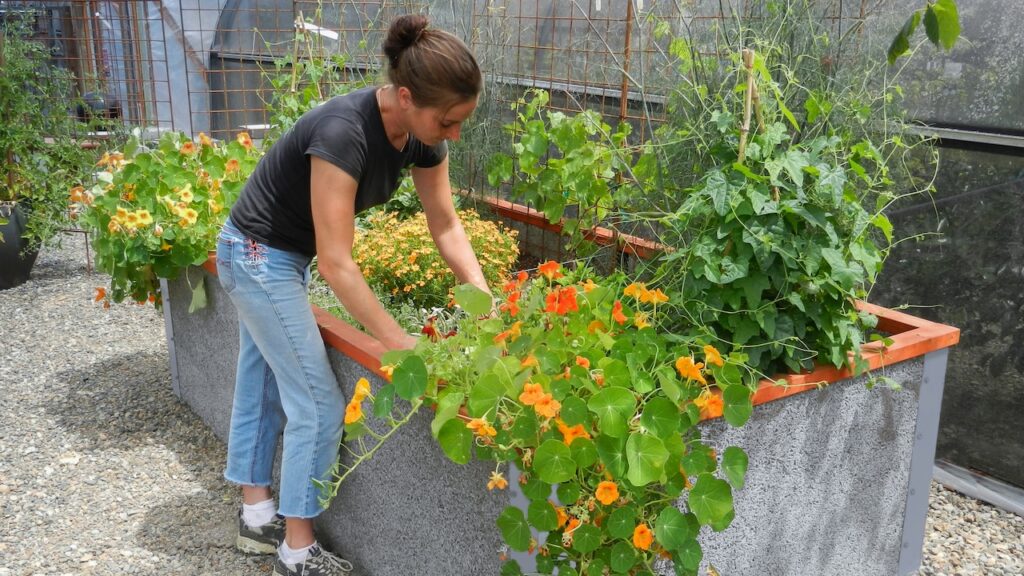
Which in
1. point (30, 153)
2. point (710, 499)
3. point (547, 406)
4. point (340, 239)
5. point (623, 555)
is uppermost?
point (340, 239)

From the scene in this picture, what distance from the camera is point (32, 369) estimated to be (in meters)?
3.94

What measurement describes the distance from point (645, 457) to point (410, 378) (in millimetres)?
490

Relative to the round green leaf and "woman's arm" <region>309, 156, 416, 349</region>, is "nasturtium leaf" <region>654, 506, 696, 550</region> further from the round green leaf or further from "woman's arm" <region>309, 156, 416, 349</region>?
"woman's arm" <region>309, 156, 416, 349</region>

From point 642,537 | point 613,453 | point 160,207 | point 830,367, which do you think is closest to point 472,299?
point 613,453

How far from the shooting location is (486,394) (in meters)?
1.72

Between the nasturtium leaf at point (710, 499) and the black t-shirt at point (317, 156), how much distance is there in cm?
98

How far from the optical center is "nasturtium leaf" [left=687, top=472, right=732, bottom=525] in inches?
68.2

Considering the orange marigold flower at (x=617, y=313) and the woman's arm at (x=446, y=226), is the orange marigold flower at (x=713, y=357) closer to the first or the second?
the orange marigold flower at (x=617, y=313)

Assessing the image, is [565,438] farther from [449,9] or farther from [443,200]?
[449,9]

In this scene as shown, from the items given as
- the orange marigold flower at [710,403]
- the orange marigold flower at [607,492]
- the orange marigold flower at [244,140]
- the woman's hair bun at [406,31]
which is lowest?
the orange marigold flower at [607,492]

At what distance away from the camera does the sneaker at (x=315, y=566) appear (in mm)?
2367

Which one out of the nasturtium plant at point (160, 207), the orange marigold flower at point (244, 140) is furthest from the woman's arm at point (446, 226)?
the orange marigold flower at point (244, 140)

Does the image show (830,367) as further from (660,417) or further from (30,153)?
(30,153)

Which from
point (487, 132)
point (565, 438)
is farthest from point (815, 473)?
point (487, 132)
